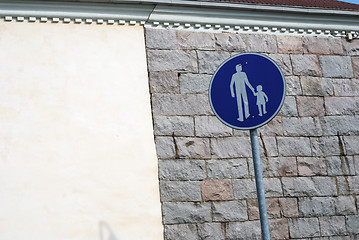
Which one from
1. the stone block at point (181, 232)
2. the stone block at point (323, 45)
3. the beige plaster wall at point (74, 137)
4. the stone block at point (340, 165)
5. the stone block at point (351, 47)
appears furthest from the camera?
the stone block at point (351, 47)

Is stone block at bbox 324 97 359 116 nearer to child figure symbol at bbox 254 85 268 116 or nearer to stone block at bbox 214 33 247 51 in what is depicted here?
stone block at bbox 214 33 247 51

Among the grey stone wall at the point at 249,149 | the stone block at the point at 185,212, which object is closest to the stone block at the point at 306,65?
the grey stone wall at the point at 249,149

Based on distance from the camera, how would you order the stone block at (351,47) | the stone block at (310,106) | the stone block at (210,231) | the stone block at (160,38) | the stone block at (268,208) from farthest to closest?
the stone block at (351,47) < the stone block at (310,106) < the stone block at (160,38) < the stone block at (268,208) < the stone block at (210,231)

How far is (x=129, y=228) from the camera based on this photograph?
7262 mm

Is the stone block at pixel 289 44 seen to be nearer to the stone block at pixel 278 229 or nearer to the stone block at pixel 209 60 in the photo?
the stone block at pixel 209 60

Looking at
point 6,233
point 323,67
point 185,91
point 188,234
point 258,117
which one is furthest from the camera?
point 323,67

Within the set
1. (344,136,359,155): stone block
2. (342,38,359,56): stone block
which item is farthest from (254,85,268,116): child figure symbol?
(342,38,359,56): stone block

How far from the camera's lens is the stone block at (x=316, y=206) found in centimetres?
802

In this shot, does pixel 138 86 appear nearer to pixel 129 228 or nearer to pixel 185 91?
pixel 185 91

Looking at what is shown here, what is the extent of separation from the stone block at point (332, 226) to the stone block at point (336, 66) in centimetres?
223

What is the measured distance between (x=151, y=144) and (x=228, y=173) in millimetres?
1136

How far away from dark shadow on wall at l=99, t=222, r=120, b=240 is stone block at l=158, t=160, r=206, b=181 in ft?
3.17

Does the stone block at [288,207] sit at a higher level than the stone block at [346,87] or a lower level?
lower

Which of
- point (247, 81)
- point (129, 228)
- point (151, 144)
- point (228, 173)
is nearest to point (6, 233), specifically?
point (129, 228)
